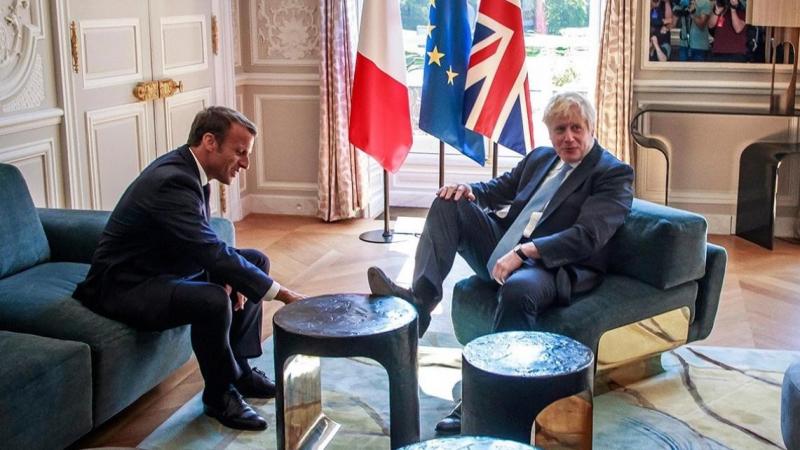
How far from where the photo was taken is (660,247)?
3.20 meters

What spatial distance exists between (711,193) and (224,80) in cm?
280

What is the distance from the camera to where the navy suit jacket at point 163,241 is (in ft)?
9.86

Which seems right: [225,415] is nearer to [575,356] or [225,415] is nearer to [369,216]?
[575,356]

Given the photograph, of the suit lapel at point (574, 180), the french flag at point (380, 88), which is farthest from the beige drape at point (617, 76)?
the suit lapel at point (574, 180)

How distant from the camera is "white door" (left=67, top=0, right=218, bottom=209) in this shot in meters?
4.27

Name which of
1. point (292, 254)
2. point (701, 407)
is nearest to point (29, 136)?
point (292, 254)

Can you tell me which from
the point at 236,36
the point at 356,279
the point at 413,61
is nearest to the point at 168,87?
the point at 236,36

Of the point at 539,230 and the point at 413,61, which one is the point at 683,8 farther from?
the point at 539,230

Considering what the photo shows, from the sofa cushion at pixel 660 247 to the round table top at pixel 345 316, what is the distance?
872 mm

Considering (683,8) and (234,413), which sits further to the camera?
(683,8)

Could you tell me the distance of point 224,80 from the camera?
5.63 metres

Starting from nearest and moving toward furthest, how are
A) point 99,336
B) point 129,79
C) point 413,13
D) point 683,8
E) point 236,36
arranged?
point 99,336
point 129,79
point 683,8
point 236,36
point 413,13

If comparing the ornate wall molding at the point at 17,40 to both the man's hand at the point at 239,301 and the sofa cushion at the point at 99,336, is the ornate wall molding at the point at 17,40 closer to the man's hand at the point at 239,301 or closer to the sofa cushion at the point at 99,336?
the sofa cushion at the point at 99,336

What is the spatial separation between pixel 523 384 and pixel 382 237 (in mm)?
3093
